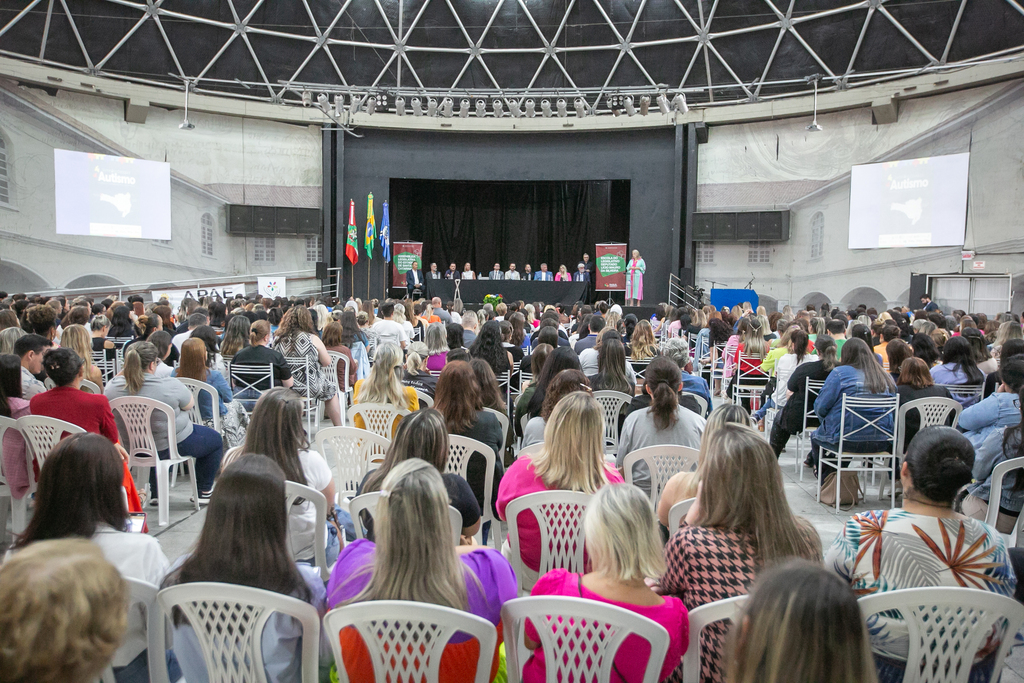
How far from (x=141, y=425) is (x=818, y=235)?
628 inches

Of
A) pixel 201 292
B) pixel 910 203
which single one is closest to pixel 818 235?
pixel 910 203

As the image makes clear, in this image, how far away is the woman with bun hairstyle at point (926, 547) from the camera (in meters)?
2.12

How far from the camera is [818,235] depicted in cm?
1681

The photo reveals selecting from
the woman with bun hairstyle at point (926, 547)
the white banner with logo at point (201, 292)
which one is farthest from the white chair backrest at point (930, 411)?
the white banner with logo at point (201, 292)

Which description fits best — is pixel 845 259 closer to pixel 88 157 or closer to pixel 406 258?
pixel 406 258

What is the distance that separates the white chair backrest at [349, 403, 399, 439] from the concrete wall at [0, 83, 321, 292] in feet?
42.6

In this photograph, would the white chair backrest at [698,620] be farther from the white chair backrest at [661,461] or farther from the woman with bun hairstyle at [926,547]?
the white chair backrest at [661,461]

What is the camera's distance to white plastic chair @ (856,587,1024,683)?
1.80 meters

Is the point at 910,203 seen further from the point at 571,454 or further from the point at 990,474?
the point at 571,454

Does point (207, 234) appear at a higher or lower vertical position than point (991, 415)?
higher

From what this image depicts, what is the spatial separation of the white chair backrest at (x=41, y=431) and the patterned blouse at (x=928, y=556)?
3.63 metres

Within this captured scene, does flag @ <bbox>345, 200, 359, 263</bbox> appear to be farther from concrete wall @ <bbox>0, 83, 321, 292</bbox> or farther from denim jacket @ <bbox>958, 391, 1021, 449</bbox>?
denim jacket @ <bbox>958, 391, 1021, 449</bbox>

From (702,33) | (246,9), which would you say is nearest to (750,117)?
(702,33)

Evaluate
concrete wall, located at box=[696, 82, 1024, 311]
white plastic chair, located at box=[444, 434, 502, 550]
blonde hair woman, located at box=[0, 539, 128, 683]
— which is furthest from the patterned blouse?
concrete wall, located at box=[696, 82, 1024, 311]
